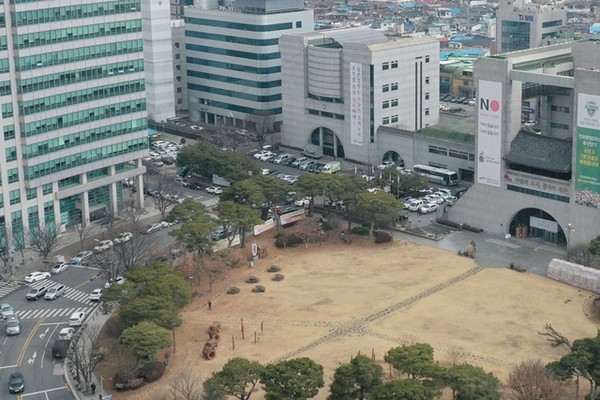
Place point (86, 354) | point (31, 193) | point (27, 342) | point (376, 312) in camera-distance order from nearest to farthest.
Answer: point (86, 354)
point (27, 342)
point (376, 312)
point (31, 193)

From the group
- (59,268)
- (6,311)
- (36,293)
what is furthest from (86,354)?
(59,268)

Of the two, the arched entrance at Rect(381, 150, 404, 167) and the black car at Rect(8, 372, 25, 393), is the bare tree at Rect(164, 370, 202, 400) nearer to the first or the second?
the black car at Rect(8, 372, 25, 393)

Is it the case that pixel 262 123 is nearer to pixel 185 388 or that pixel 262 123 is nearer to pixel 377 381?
pixel 185 388

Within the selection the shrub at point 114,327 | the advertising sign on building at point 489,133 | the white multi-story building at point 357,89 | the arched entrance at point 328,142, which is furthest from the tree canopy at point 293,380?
the arched entrance at point 328,142

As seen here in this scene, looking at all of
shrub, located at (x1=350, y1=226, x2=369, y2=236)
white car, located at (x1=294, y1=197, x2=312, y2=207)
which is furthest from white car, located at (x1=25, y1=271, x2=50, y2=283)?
shrub, located at (x1=350, y1=226, x2=369, y2=236)

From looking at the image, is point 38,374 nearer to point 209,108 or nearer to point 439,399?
point 439,399

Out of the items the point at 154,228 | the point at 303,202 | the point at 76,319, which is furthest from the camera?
the point at 303,202

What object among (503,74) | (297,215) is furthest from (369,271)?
(503,74)
